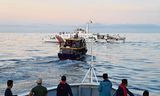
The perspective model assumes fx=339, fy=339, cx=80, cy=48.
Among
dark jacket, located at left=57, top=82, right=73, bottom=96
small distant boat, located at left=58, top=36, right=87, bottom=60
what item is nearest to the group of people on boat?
dark jacket, located at left=57, top=82, right=73, bottom=96

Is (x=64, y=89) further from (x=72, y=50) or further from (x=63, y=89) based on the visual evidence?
(x=72, y=50)

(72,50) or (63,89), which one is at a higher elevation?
(63,89)

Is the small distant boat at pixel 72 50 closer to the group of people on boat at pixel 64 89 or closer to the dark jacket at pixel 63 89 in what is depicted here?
the group of people on boat at pixel 64 89

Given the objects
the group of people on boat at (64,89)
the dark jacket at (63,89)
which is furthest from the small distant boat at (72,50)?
the dark jacket at (63,89)

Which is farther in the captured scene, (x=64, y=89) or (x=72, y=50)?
(x=72, y=50)

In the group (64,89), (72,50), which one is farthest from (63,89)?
(72,50)

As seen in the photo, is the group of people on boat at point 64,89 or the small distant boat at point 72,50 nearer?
the group of people on boat at point 64,89

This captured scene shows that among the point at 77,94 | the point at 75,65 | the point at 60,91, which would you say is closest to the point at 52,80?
the point at 75,65

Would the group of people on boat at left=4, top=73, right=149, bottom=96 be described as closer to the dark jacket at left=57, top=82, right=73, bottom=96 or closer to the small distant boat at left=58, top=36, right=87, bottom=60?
the dark jacket at left=57, top=82, right=73, bottom=96

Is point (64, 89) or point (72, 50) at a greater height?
point (64, 89)

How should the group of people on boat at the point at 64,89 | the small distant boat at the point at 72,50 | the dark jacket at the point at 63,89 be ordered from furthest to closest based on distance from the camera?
1. the small distant boat at the point at 72,50
2. the dark jacket at the point at 63,89
3. the group of people on boat at the point at 64,89

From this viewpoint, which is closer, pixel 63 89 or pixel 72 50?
pixel 63 89

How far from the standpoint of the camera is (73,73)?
41.3 m

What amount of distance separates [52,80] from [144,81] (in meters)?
10.00
